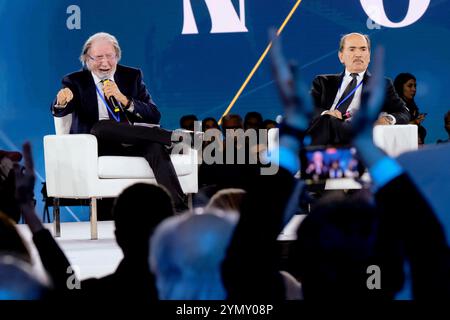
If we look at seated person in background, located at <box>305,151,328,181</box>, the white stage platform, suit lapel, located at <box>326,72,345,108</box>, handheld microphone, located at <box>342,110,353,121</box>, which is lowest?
the white stage platform

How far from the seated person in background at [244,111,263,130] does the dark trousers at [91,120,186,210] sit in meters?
2.06

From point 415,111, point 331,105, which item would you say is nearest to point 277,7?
point 415,111

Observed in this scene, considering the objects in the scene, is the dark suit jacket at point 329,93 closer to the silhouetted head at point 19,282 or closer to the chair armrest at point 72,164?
the chair armrest at point 72,164

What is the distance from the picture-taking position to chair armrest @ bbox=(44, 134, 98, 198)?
484 centimetres

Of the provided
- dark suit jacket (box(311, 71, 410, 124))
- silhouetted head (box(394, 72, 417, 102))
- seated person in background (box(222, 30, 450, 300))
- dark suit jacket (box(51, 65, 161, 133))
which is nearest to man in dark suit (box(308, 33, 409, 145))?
dark suit jacket (box(311, 71, 410, 124))

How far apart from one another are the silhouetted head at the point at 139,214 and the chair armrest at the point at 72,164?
3076 mm

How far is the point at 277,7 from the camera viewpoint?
7.15 meters

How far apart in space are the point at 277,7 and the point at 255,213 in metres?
5.94

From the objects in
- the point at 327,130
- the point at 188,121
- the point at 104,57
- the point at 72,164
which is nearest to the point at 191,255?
the point at 327,130

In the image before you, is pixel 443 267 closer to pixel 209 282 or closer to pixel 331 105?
pixel 209 282

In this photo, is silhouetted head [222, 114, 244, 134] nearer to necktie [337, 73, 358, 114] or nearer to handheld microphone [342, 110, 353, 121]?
necktie [337, 73, 358, 114]

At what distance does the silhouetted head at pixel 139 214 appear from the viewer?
170 centimetres

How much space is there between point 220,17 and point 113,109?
2371 mm
